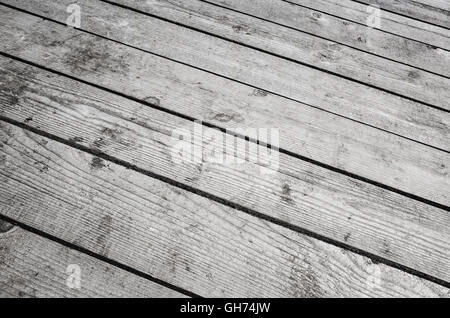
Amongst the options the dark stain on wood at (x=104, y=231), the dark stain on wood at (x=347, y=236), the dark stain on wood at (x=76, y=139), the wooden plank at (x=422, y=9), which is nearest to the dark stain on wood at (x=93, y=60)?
the dark stain on wood at (x=76, y=139)

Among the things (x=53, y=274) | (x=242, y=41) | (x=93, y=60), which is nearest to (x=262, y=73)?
(x=242, y=41)

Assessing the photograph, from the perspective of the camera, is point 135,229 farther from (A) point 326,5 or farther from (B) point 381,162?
(A) point 326,5

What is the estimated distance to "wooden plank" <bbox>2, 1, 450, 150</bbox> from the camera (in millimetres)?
1211

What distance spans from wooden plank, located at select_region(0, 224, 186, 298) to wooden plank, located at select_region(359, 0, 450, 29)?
1905mm

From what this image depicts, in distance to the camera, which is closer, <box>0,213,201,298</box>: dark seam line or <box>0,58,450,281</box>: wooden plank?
<box>0,213,201,298</box>: dark seam line

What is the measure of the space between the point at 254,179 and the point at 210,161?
0.16 m

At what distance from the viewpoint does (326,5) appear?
172cm

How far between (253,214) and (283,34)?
0.98 m

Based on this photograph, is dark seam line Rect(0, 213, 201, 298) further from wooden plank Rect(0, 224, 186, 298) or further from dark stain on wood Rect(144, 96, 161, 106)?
dark stain on wood Rect(144, 96, 161, 106)

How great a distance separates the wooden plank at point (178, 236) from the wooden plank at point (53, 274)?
3 centimetres

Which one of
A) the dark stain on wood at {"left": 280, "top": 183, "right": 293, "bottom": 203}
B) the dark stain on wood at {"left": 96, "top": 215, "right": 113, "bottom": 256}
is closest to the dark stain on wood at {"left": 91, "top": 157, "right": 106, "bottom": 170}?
the dark stain on wood at {"left": 96, "top": 215, "right": 113, "bottom": 256}

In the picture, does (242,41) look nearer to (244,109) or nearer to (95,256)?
(244,109)

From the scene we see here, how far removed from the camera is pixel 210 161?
102 centimetres
